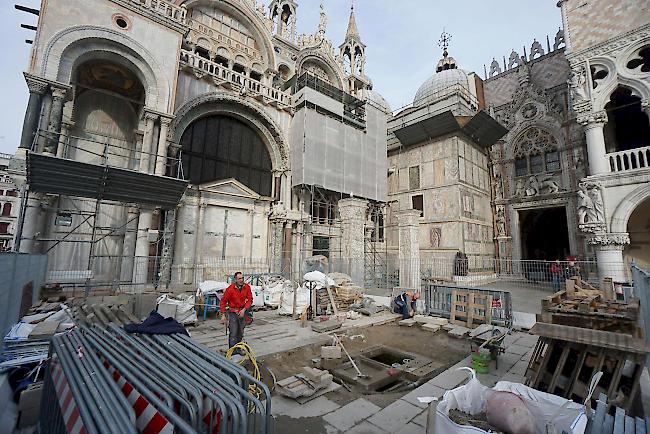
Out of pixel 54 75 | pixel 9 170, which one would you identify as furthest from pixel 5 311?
pixel 54 75

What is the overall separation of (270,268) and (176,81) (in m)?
10.5

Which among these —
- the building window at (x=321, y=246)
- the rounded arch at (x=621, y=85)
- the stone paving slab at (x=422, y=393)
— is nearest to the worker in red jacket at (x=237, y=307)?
the stone paving slab at (x=422, y=393)

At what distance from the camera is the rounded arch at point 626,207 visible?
12.8m

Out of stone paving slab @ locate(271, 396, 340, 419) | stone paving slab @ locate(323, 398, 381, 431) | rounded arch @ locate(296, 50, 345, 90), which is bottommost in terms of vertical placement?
stone paving slab @ locate(271, 396, 340, 419)

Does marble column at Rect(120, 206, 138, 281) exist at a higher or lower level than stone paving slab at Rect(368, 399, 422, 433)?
higher

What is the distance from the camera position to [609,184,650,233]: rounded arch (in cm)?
1275

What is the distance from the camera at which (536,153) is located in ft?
68.9

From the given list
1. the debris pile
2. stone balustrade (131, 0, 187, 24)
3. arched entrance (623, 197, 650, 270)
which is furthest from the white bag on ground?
arched entrance (623, 197, 650, 270)

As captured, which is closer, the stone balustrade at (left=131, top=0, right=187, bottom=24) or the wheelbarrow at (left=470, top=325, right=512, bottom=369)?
the wheelbarrow at (left=470, top=325, right=512, bottom=369)

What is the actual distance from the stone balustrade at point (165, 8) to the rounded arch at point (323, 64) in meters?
8.47

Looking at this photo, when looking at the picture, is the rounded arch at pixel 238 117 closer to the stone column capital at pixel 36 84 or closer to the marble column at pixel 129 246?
the marble column at pixel 129 246

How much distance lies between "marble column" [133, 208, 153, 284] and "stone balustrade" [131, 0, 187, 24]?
9125 millimetres

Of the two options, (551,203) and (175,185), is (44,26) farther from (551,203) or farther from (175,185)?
(551,203)

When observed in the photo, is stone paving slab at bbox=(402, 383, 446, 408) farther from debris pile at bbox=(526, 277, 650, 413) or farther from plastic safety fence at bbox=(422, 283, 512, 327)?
plastic safety fence at bbox=(422, 283, 512, 327)
